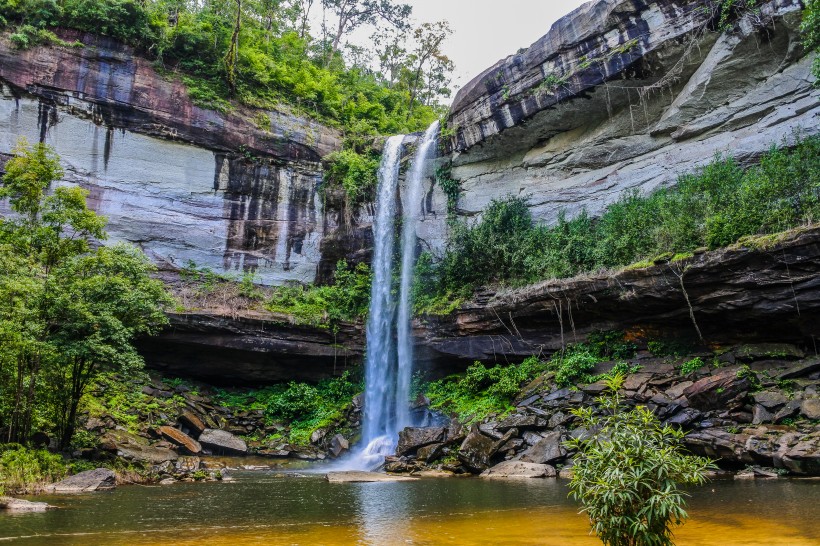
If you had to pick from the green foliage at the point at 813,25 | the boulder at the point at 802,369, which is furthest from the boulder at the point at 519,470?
the green foliage at the point at 813,25

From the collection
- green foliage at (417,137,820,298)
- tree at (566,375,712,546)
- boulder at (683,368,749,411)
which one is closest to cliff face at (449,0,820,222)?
green foliage at (417,137,820,298)

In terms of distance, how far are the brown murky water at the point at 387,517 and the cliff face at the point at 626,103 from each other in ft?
38.2

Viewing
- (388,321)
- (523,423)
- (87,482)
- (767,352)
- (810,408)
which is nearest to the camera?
(87,482)

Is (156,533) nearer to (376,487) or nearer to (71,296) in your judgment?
(376,487)

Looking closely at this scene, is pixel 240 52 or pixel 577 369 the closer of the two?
pixel 577 369

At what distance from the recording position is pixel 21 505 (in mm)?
8219

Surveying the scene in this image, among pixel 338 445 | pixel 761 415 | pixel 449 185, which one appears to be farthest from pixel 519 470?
pixel 449 185

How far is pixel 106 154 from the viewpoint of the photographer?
21.7 meters

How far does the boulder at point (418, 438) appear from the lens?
49.7ft

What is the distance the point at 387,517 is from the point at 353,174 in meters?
18.3

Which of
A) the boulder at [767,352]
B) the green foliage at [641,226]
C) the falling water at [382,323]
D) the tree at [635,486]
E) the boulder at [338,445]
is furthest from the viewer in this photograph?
the falling water at [382,323]

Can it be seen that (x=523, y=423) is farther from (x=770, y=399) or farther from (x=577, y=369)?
(x=770, y=399)

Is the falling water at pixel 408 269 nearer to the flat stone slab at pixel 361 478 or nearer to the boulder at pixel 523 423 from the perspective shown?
the boulder at pixel 523 423

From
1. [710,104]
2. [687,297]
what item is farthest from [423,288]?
[710,104]
